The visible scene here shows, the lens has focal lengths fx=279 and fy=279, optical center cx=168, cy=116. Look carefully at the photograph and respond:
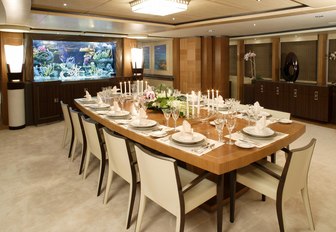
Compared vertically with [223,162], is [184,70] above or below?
above

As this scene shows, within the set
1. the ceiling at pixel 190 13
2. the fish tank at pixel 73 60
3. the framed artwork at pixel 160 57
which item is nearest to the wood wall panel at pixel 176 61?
the framed artwork at pixel 160 57

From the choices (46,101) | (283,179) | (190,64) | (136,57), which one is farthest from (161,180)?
(136,57)

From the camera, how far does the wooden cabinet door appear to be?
6.52 m

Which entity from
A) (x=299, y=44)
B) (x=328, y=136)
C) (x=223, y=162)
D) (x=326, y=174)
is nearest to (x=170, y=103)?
(x=223, y=162)

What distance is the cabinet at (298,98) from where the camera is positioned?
6316 millimetres

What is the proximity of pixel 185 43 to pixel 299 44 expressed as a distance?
3.11 metres

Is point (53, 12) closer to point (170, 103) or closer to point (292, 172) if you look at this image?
point (170, 103)

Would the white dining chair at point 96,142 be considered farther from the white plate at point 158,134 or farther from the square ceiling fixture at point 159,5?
the square ceiling fixture at point 159,5

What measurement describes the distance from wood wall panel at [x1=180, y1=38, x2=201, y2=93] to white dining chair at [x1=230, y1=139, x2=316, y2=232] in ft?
19.1

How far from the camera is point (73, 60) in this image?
7.83 metres

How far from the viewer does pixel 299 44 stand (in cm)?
727

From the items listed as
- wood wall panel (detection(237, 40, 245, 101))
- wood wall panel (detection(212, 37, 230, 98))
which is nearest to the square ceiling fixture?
wood wall panel (detection(212, 37, 230, 98))

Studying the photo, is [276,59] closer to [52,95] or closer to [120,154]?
[52,95]

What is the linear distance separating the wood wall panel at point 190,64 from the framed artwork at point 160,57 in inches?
43.7
